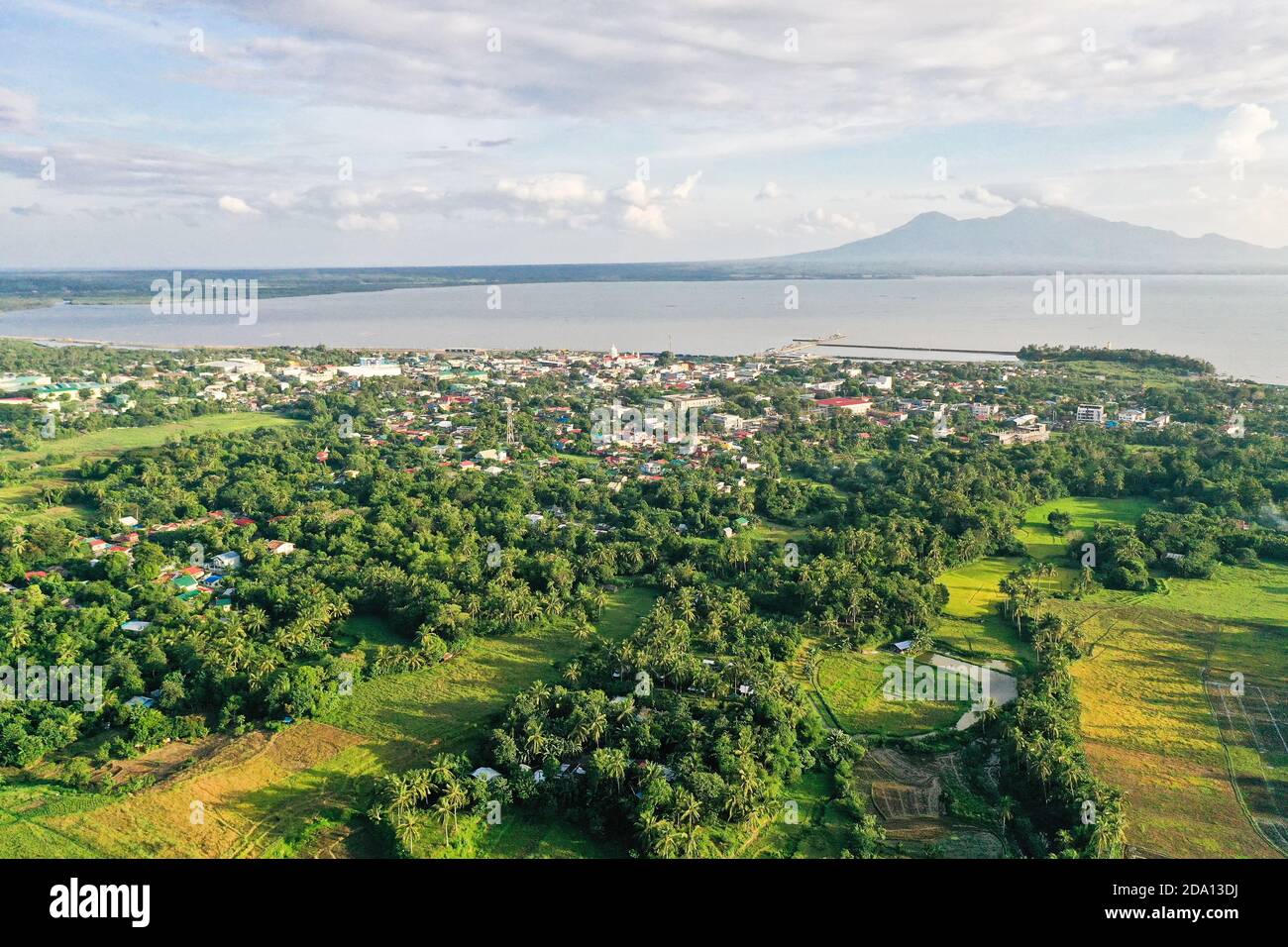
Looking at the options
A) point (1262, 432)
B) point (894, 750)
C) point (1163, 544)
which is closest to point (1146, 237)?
point (1262, 432)

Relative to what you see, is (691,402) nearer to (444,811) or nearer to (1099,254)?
(444,811)

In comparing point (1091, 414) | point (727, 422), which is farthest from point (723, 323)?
point (727, 422)

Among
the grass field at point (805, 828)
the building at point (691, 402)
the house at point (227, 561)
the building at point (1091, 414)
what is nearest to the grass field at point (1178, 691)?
the grass field at point (805, 828)

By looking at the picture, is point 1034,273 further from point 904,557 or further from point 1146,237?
point 904,557

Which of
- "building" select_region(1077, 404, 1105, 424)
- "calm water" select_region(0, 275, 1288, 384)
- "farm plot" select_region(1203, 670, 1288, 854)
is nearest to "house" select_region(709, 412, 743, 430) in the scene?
"building" select_region(1077, 404, 1105, 424)

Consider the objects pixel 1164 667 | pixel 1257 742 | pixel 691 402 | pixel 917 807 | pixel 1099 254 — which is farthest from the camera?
pixel 1099 254

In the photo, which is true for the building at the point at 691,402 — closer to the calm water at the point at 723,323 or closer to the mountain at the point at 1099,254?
the calm water at the point at 723,323
